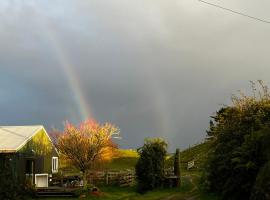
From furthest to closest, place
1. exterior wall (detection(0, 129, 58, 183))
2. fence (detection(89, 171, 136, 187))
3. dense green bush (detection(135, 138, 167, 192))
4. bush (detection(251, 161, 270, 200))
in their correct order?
fence (detection(89, 171, 136, 187))
exterior wall (detection(0, 129, 58, 183))
dense green bush (detection(135, 138, 167, 192))
bush (detection(251, 161, 270, 200))

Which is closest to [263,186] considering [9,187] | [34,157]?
[9,187]

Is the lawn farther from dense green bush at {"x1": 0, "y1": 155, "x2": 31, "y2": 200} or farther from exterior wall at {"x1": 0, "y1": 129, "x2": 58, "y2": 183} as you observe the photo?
Result: exterior wall at {"x1": 0, "y1": 129, "x2": 58, "y2": 183}

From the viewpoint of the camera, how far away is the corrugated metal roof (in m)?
42.8

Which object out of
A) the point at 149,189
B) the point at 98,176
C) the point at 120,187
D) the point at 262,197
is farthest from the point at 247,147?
the point at 98,176

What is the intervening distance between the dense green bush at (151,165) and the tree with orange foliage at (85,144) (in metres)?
4.73

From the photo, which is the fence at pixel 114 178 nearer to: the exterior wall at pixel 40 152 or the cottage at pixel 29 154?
the cottage at pixel 29 154

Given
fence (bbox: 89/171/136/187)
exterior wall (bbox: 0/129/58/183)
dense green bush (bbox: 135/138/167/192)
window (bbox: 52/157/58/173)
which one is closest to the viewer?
dense green bush (bbox: 135/138/167/192)

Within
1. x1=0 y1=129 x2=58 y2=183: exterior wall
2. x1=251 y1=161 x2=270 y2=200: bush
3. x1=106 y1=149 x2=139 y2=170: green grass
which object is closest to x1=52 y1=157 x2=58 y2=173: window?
x1=0 y1=129 x2=58 y2=183: exterior wall

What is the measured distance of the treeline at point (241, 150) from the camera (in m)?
20.6

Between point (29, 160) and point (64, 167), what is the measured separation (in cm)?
2247

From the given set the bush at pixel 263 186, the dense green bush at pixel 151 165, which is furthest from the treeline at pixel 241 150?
the dense green bush at pixel 151 165

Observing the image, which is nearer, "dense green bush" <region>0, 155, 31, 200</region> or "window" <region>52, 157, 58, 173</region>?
"dense green bush" <region>0, 155, 31, 200</region>

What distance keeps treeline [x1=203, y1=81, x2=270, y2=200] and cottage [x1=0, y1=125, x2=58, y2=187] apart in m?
20.2

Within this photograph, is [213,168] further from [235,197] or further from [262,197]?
[262,197]
